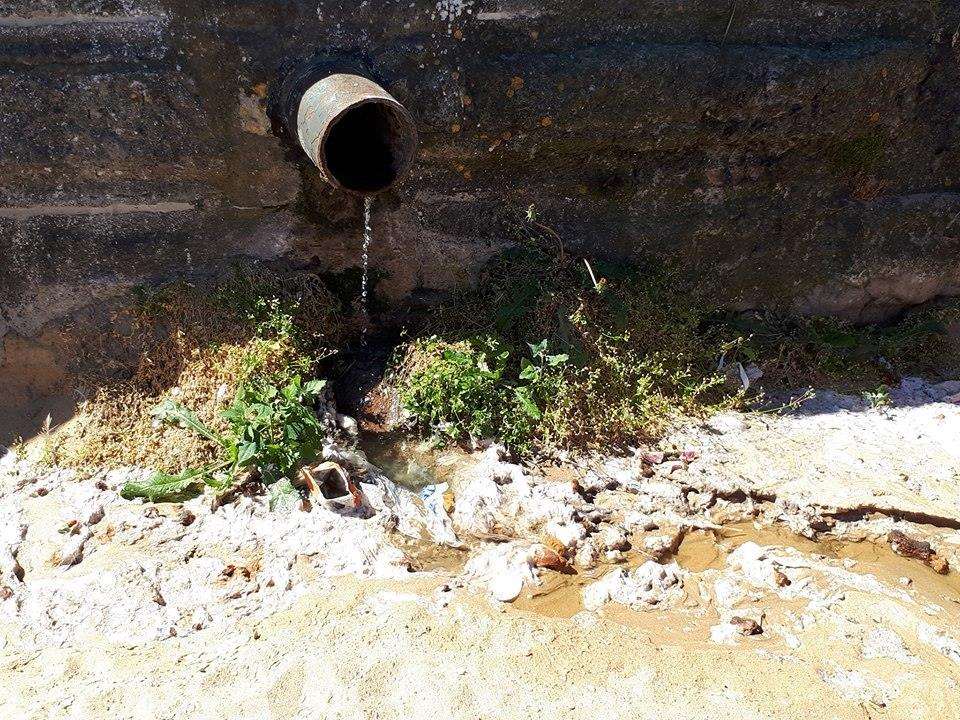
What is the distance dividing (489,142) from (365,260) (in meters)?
0.97

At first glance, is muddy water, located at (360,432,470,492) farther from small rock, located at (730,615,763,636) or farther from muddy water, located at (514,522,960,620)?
small rock, located at (730,615,763,636)

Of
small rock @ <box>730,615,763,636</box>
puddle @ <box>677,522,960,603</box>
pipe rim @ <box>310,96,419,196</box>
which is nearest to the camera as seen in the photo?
small rock @ <box>730,615,763,636</box>

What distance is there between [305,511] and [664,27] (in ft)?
9.91

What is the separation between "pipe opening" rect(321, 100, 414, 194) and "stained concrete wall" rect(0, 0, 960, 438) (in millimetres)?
297

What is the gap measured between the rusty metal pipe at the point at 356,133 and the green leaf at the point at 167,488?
1.55 m

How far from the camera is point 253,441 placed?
3287 millimetres

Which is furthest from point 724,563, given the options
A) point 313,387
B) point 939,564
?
point 313,387

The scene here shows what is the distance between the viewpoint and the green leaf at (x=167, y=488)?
325 centimetres

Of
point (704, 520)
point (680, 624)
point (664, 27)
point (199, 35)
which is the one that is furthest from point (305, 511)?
point (664, 27)

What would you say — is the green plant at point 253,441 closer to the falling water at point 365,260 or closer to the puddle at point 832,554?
the falling water at point 365,260

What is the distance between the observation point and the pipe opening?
10.2ft

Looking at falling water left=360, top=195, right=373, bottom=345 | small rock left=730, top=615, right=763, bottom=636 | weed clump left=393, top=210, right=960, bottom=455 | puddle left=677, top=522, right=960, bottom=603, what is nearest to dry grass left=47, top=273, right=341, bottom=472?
falling water left=360, top=195, right=373, bottom=345

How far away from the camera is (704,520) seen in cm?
342

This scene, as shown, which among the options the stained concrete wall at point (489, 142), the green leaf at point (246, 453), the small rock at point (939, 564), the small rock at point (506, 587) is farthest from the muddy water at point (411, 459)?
the small rock at point (939, 564)
